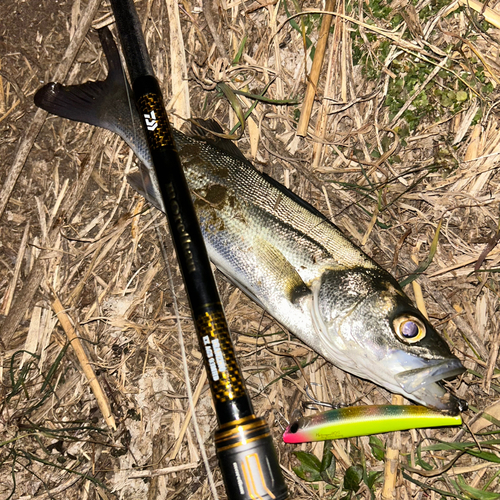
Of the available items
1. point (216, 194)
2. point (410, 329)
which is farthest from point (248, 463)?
point (216, 194)

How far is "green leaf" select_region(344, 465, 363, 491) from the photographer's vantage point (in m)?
2.98

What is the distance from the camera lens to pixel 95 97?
10.0ft

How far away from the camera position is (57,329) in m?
3.18

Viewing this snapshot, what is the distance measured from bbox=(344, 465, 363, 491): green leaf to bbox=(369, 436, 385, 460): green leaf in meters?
0.14

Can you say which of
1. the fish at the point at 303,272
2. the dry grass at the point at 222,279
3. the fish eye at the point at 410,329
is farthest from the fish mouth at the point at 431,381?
the dry grass at the point at 222,279

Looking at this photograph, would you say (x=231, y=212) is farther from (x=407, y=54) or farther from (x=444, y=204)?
(x=407, y=54)

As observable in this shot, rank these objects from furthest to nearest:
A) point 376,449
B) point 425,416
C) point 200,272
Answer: point 376,449, point 425,416, point 200,272

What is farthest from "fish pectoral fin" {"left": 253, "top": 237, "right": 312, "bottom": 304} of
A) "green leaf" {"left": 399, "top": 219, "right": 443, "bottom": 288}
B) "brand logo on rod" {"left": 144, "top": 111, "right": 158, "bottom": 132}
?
"brand logo on rod" {"left": 144, "top": 111, "right": 158, "bottom": 132}

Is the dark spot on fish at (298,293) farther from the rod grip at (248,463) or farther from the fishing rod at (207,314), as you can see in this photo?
the rod grip at (248,463)

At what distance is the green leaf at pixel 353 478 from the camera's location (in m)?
2.98

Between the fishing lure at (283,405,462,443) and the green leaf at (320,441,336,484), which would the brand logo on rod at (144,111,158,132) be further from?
the green leaf at (320,441,336,484)

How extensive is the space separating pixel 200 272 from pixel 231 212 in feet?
1.52

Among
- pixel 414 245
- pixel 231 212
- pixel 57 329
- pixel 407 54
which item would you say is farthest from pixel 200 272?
pixel 407 54

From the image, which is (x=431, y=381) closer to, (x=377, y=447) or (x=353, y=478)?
(x=377, y=447)
